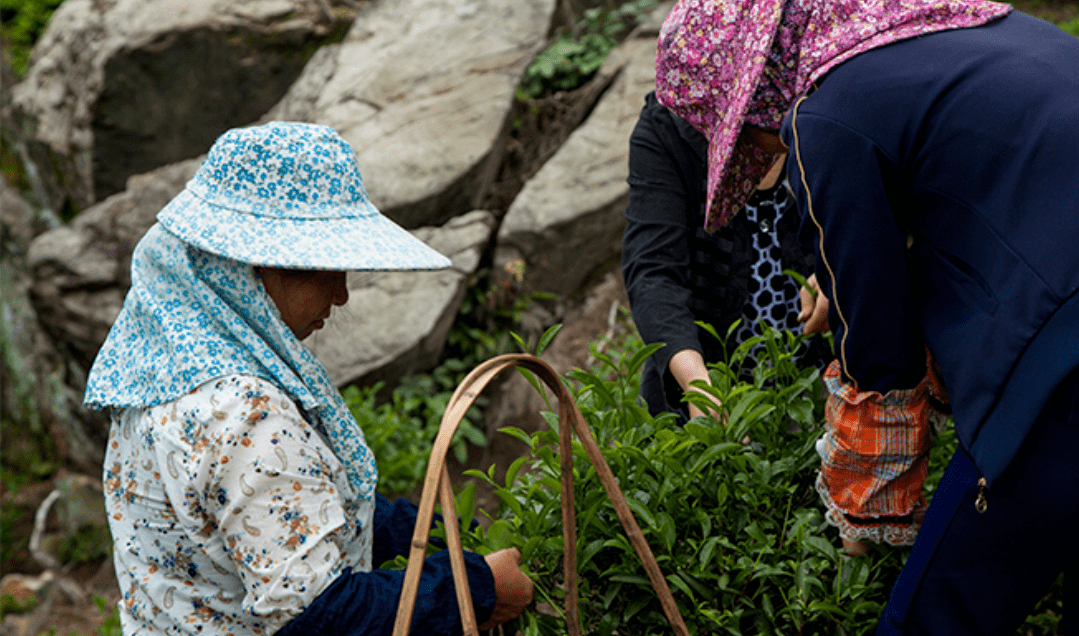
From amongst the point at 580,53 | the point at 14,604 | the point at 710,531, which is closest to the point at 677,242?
the point at 710,531

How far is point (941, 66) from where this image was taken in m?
1.27

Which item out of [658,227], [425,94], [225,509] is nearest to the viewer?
[225,509]

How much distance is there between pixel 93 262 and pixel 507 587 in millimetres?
4956

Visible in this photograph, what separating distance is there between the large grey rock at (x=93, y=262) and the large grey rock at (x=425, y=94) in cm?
109

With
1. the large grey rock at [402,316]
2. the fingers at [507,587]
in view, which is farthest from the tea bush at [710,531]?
the large grey rock at [402,316]

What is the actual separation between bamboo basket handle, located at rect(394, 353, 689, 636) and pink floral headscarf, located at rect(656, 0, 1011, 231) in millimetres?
Result: 642

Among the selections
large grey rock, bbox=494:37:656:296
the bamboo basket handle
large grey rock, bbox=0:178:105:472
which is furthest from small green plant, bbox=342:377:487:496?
large grey rock, bbox=0:178:105:472

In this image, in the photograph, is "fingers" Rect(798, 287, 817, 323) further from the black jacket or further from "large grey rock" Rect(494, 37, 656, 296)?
"large grey rock" Rect(494, 37, 656, 296)

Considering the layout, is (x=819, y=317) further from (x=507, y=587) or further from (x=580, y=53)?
(x=580, y=53)

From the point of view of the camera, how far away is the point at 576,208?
5078 millimetres

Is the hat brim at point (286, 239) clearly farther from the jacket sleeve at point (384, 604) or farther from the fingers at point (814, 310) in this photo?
the fingers at point (814, 310)

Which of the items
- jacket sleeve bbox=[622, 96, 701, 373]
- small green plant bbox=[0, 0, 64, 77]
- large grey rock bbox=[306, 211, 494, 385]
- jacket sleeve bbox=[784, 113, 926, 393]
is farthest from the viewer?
small green plant bbox=[0, 0, 64, 77]

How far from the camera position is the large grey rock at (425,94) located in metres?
5.31

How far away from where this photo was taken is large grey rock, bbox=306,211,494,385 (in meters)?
4.80
